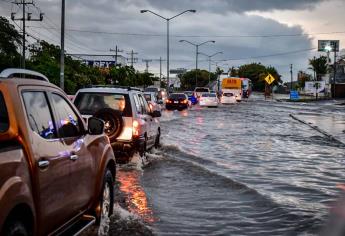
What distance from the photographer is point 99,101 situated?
512 inches

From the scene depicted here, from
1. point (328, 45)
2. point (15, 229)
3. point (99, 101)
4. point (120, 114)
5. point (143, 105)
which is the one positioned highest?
point (328, 45)

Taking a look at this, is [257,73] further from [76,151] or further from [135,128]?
[76,151]

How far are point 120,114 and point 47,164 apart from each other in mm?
7058

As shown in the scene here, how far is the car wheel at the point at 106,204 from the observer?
6964mm

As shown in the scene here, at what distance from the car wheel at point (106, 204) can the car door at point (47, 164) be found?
1254mm

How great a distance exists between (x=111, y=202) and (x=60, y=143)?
2.18 m

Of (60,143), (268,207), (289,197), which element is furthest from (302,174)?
(60,143)

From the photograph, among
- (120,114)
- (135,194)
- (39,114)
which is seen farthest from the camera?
(120,114)

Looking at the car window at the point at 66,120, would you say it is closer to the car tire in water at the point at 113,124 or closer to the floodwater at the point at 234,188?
the floodwater at the point at 234,188

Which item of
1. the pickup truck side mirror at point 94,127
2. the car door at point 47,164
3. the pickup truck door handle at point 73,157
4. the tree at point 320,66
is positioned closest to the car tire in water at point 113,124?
the pickup truck side mirror at point 94,127

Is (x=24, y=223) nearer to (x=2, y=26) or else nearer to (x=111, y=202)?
(x=111, y=202)

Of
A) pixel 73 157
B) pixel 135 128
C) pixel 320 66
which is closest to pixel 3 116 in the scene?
pixel 73 157

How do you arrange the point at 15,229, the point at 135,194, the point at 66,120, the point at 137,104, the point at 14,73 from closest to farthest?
1. the point at 15,229
2. the point at 14,73
3. the point at 66,120
4. the point at 135,194
5. the point at 137,104

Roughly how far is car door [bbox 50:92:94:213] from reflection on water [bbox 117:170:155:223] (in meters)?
1.93
